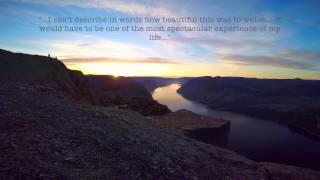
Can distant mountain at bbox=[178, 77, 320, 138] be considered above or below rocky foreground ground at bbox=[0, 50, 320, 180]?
below

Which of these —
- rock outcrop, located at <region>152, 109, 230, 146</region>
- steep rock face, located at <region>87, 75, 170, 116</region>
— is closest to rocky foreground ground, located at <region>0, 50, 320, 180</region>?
rock outcrop, located at <region>152, 109, 230, 146</region>

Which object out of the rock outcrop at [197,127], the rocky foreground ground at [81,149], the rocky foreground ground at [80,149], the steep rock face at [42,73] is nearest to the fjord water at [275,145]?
the rock outcrop at [197,127]

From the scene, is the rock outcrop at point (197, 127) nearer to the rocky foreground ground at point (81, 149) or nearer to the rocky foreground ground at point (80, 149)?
the rocky foreground ground at point (80, 149)

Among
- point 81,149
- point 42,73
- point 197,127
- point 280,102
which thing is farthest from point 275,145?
point 280,102

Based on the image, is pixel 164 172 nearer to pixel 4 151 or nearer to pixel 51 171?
pixel 51 171

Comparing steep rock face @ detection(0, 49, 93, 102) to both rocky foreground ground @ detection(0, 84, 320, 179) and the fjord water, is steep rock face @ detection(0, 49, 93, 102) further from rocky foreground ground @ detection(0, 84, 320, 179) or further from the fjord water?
the fjord water

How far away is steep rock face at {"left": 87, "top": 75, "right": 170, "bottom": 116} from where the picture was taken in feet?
258

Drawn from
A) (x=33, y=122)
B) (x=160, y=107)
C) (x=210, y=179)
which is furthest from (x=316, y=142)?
(x=33, y=122)

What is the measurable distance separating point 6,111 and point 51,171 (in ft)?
28.0

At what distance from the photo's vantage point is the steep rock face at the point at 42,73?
3538 centimetres

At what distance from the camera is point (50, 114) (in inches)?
934

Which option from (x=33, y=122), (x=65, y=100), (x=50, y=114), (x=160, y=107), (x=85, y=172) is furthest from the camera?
(x=160, y=107)

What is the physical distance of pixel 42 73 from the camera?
4044 cm

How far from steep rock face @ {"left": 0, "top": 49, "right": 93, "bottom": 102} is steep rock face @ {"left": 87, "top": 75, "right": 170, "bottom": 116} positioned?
91.7ft
